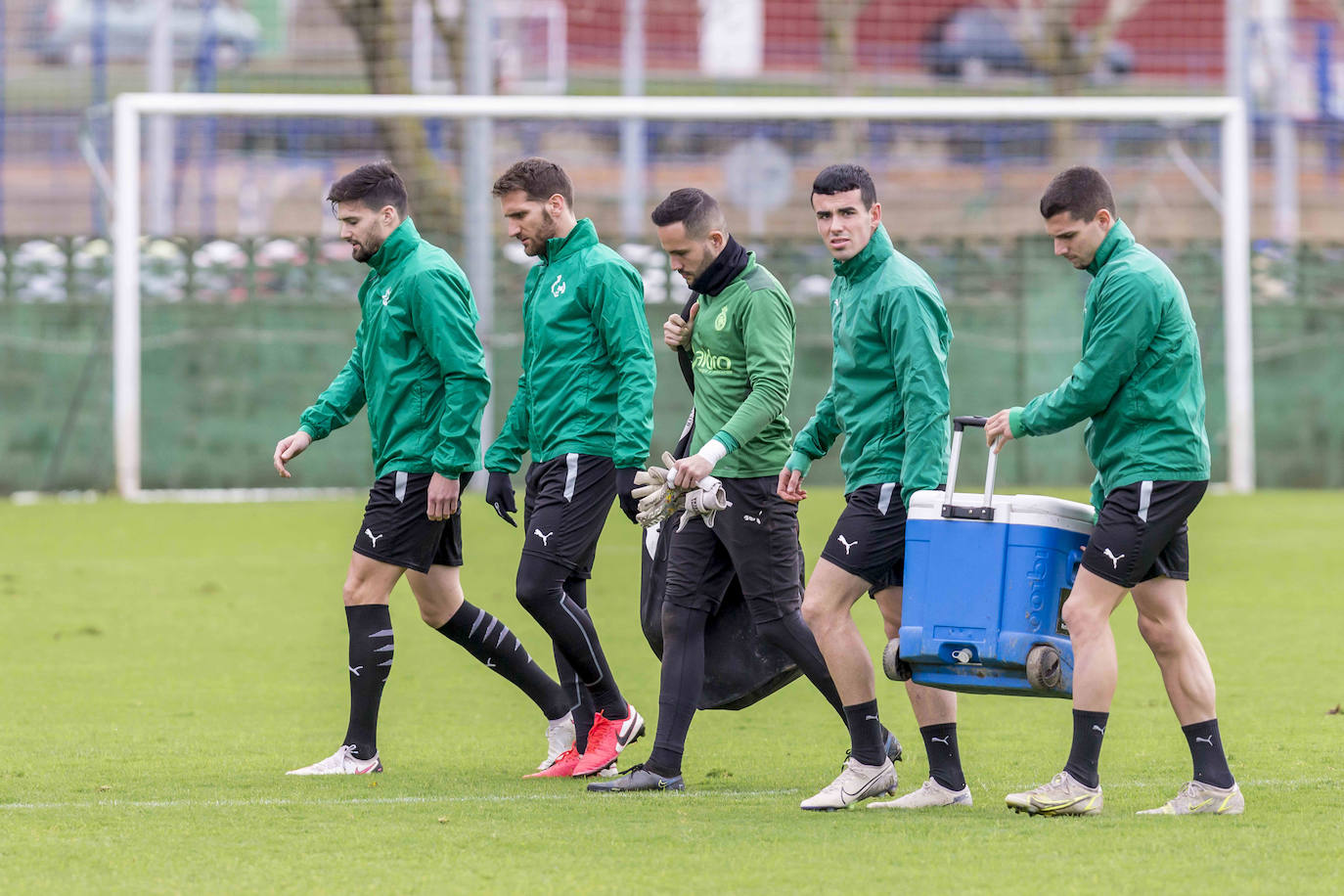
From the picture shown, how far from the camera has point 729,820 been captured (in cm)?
575

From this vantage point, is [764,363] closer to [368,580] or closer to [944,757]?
[944,757]

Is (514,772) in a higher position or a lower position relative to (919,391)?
lower

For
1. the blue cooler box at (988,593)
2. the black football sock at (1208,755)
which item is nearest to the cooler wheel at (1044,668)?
the blue cooler box at (988,593)

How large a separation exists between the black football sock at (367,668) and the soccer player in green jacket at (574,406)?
51 cm

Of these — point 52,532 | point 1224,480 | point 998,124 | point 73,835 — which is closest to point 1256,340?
point 1224,480

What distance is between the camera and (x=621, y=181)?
2359 centimetres

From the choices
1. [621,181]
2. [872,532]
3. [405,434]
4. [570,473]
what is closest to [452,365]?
[405,434]

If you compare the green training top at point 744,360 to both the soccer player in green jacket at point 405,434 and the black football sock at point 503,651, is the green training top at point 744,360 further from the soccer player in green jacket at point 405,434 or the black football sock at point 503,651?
the black football sock at point 503,651

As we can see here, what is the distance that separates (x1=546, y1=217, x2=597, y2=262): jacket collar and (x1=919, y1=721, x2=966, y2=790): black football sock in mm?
2064

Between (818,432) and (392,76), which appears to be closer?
(818,432)

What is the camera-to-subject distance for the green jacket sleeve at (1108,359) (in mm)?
5582

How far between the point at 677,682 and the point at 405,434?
4.27 feet

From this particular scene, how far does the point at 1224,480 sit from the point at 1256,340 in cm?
159

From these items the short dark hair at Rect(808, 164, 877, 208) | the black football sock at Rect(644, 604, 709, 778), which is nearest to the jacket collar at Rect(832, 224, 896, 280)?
the short dark hair at Rect(808, 164, 877, 208)
